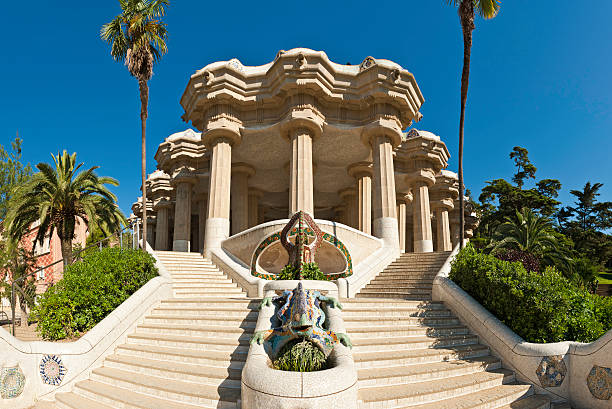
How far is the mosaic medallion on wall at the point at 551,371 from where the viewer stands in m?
6.39

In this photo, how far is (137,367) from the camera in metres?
6.86

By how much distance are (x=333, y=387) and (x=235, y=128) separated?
1717 centimetres

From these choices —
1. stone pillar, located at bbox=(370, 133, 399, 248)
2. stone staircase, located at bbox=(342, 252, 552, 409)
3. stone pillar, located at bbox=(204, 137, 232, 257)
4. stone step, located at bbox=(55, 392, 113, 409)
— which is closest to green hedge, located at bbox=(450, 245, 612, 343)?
stone staircase, located at bbox=(342, 252, 552, 409)

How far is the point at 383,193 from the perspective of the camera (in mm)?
19297

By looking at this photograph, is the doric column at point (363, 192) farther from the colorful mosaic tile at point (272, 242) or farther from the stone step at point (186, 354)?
the stone step at point (186, 354)

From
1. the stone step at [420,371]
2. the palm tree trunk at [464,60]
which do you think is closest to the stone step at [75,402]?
the stone step at [420,371]

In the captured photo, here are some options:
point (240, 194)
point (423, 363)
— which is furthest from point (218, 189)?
point (423, 363)

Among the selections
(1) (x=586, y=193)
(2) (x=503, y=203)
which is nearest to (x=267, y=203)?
(2) (x=503, y=203)

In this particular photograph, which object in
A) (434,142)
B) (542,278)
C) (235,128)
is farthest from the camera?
(434,142)

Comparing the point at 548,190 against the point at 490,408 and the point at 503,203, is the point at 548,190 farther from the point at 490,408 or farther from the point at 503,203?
the point at 490,408

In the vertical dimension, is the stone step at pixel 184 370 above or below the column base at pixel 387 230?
below

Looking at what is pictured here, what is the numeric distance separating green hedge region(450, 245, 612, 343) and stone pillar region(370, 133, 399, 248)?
31.2ft

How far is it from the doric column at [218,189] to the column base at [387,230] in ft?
25.1

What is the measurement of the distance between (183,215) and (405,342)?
73.7ft
